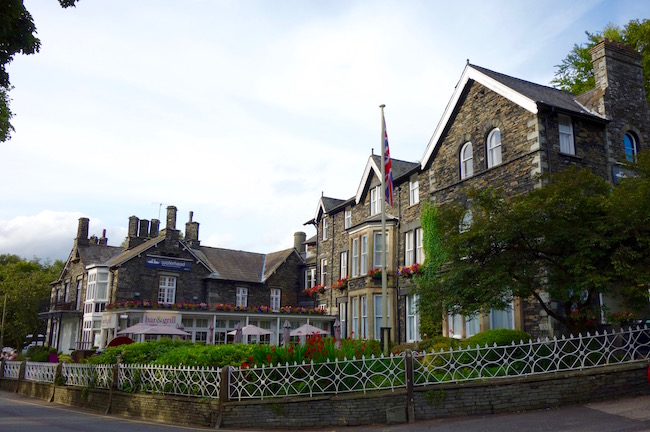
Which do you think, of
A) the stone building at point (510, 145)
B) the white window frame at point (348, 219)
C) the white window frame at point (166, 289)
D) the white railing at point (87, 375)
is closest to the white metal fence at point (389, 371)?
the white railing at point (87, 375)

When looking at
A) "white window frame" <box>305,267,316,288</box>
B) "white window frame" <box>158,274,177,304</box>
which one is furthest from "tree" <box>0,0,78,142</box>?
"white window frame" <box>305,267,316,288</box>

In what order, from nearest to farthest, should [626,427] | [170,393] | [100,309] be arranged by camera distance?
[626,427] < [170,393] < [100,309]

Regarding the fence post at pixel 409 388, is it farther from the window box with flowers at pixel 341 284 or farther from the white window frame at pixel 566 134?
the window box with flowers at pixel 341 284

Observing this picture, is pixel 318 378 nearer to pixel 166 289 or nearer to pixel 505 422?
pixel 505 422

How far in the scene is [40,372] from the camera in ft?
70.1

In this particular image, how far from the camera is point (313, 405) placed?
1197 centimetres

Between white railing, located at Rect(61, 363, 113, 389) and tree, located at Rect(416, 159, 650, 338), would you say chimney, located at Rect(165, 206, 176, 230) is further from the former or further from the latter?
tree, located at Rect(416, 159, 650, 338)

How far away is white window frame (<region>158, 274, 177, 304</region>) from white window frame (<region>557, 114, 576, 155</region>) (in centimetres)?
2734

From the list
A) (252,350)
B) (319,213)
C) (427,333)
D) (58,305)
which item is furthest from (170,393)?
(58,305)

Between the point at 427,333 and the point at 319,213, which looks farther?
the point at 319,213

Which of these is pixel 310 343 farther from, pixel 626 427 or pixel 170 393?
pixel 626 427

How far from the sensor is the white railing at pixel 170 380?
43.2 feet

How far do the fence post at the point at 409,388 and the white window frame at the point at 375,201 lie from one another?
62.9 feet

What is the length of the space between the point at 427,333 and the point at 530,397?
481 inches
